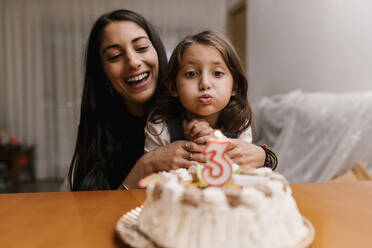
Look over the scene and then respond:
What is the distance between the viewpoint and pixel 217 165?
0.57 m

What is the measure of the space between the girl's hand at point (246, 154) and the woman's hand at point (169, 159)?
0.12 meters

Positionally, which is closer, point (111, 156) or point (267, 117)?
point (111, 156)

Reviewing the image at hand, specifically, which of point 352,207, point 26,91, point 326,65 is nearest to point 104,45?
point 352,207

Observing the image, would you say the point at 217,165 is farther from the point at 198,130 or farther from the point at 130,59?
the point at 130,59

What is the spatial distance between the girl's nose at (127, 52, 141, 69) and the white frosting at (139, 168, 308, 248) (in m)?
0.96

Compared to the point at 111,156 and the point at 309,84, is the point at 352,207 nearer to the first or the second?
the point at 111,156

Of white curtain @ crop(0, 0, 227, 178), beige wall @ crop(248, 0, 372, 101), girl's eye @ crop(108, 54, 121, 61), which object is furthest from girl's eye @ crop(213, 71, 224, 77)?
white curtain @ crop(0, 0, 227, 178)

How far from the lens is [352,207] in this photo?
0.76m

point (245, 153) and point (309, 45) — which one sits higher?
point (309, 45)

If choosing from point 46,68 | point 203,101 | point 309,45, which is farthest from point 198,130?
point 46,68

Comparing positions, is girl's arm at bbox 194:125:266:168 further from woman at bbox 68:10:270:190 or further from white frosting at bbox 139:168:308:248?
white frosting at bbox 139:168:308:248

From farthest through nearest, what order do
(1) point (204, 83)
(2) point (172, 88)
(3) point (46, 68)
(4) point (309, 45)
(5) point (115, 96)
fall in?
(3) point (46, 68), (4) point (309, 45), (5) point (115, 96), (2) point (172, 88), (1) point (204, 83)

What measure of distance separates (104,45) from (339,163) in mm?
1565

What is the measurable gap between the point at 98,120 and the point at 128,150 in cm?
22
